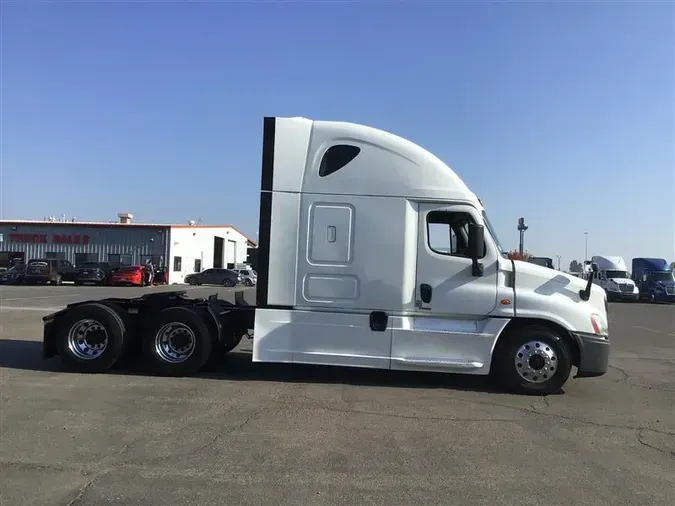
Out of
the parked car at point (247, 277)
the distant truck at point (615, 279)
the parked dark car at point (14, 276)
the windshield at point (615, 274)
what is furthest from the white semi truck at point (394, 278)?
the parked dark car at point (14, 276)

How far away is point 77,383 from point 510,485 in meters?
5.75

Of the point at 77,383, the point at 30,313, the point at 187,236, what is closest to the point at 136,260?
the point at 187,236

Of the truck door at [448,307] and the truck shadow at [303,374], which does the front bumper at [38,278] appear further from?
the truck door at [448,307]

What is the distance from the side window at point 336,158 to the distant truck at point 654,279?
38.2 m

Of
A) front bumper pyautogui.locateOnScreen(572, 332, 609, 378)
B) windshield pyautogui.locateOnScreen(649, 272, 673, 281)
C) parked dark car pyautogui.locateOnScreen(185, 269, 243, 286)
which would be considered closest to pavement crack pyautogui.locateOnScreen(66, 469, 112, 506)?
front bumper pyautogui.locateOnScreen(572, 332, 609, 378)

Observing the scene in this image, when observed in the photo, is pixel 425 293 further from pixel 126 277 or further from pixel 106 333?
pixel 126 277

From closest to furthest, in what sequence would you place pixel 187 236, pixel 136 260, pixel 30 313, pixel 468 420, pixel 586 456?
pixel 586 456 → pixel 468 420 → pixel 30 313 → pixel 136 260 → pixel 187 236

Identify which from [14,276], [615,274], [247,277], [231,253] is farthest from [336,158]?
[231,253]

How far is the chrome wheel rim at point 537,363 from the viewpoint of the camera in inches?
293

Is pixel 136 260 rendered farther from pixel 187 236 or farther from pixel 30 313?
pixel 30 313

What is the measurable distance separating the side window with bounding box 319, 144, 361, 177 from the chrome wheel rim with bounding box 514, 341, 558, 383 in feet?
11.2

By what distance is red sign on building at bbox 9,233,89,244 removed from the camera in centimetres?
4706

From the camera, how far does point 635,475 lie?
185 inches

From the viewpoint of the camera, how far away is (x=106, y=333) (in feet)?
26.9
